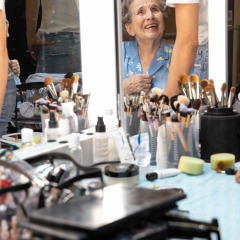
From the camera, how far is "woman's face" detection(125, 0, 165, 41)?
1.83m

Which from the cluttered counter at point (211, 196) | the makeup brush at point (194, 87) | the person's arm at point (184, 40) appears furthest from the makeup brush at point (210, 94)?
the person's arm at point (184, 40)

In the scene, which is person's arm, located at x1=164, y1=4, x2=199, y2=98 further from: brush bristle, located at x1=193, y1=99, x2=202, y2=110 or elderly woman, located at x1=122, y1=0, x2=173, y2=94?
brush bristle, located at x1=193, y1=99, x2=202, y2=110

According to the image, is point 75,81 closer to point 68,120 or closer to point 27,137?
point 68,120

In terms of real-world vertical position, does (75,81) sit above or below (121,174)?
above

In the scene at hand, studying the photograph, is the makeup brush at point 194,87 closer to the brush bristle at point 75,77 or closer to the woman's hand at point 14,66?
the brush bristle at point 75,77

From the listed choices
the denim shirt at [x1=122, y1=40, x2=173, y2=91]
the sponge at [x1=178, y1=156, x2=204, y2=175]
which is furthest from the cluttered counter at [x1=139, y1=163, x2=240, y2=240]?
the denim shirt at [x1=122, y1=40, x2=173, y2=91]

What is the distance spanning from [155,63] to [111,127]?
70 centimetres

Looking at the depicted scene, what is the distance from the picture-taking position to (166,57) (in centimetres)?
191

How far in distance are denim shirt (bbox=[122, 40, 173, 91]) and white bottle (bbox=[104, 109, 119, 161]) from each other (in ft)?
1.42

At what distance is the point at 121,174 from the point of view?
1.04 meters

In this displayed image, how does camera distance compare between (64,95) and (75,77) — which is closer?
(64,95)

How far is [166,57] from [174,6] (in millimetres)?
228

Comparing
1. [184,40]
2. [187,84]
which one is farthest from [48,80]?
[184,40]

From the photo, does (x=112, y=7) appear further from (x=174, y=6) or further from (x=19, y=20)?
(x=174, y=6)
